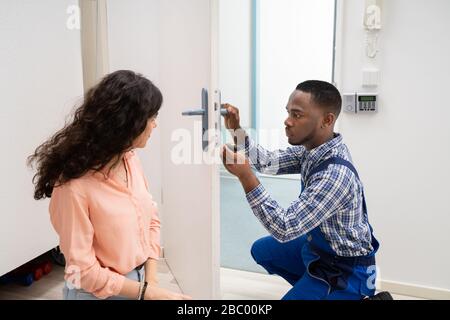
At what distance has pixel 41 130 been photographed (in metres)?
2.13

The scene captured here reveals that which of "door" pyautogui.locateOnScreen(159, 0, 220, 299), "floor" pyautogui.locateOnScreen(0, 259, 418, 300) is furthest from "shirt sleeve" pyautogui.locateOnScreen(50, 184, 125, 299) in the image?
"floor" pyautogui.locateOnScreen(0, 259, 418, 300)

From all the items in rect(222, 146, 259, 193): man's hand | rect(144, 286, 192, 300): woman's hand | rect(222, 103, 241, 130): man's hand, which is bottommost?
rect(144, 286, 192, 300): woman's hand

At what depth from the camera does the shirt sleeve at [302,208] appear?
57.9 inches

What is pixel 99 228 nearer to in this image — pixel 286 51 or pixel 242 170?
pixel 242 170

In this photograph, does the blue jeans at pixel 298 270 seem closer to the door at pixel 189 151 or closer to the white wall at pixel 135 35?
the door at pixel 189 151

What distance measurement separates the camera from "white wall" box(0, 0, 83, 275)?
1.92m

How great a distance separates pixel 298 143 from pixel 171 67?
900mm

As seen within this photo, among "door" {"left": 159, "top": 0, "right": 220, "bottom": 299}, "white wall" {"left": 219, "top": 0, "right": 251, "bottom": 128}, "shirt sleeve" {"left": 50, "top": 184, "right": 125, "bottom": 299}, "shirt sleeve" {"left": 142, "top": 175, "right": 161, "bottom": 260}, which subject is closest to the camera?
"shirt sleeve" {"left": 50, "top": 184, "right": 125, "bottom": 299}

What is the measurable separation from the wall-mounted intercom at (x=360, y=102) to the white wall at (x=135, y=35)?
0.99 meters

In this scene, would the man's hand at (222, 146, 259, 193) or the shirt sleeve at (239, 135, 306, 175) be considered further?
the shirt sleeve at (239, 135, 306, 175)

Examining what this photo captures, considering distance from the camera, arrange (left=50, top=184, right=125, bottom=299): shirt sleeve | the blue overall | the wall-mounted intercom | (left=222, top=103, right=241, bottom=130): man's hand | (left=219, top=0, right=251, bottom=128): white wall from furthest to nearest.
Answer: (left=219, top=0, right=251, bottom=128): white wall < the wall-mounted intercom < (left=222, top=103, right=241, bottom=130): man's hand < the blue overall < (left=50, top=184, right=125, bottom=299): shirt sleeve

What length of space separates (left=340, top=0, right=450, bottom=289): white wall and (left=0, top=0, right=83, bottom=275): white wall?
1459 millimetres

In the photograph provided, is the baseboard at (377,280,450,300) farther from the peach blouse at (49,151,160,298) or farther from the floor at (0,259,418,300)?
the peach blouse at (49,151,160,298)
